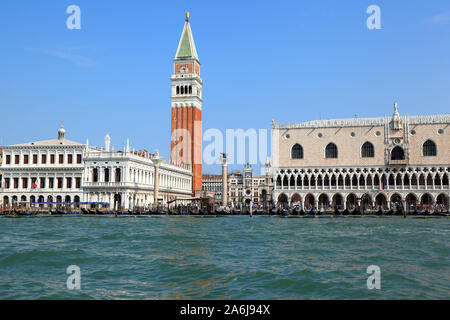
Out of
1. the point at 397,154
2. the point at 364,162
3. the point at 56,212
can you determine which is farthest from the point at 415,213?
the point at 56,212

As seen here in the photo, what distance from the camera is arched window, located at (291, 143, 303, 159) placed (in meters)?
55.9

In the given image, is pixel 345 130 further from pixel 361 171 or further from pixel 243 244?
pixel 243 244

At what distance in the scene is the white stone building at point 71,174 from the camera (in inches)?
1996

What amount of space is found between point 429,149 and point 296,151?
568 inches

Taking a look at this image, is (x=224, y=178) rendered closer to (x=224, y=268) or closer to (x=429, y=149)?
(x=429, y=149)

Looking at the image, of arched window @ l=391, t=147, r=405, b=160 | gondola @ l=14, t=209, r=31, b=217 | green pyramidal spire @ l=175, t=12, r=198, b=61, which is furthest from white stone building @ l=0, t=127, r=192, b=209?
arched window @ l=391, t=147, r=405, b=160

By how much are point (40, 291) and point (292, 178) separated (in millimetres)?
48514

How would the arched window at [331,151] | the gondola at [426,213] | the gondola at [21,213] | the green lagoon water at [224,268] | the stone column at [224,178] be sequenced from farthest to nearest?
the stone column at [224,178], the arched window at [331,151], the gondola at [21,213], the gondola at [426,213], the green lagoon water at [224,268]

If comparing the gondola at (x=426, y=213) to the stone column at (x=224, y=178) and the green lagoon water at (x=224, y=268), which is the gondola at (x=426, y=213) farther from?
the green lagoon water at (x=224, y=268)

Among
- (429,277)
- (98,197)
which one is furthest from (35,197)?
(429,277)

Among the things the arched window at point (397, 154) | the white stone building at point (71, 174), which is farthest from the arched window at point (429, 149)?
the white stone building at point (71, 174)

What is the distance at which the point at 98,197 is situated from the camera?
51.1 metres

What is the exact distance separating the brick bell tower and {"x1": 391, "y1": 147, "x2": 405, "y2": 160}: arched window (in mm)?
27784

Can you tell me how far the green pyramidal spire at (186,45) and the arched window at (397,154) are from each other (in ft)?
105
